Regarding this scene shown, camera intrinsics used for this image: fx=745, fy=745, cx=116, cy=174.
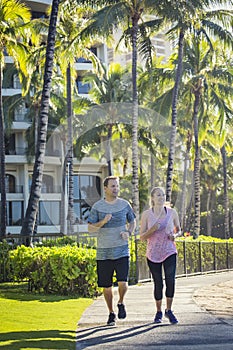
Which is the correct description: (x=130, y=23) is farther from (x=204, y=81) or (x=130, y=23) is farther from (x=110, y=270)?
(x=110, y=270)

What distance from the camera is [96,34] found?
2911cm

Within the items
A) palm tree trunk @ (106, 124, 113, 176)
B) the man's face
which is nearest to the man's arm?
the man's face

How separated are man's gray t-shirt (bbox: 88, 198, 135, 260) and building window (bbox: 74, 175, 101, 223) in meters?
39.5

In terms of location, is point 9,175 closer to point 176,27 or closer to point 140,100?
point 140,100

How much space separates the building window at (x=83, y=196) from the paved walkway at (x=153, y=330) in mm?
37822

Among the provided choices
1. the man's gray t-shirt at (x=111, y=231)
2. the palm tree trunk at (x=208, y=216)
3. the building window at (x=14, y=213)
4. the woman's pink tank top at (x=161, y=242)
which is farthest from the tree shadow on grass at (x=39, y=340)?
the palm tree trunk at (x=208, y=216)

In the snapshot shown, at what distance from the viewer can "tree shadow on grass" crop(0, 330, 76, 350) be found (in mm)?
7768

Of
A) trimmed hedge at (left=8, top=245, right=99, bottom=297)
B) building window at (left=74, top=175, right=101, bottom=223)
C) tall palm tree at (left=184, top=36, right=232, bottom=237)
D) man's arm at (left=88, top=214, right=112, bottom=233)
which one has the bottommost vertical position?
building window at (left=74, top=175, right=101, bottom=223)

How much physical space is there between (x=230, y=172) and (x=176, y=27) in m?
38.4

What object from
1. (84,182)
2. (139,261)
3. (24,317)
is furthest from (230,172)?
(24,317)

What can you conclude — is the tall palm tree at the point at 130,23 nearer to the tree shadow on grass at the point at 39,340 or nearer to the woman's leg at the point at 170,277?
the woman's leg at the point at 170,277

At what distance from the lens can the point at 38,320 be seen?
10047 mm

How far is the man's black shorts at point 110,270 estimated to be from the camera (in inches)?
370

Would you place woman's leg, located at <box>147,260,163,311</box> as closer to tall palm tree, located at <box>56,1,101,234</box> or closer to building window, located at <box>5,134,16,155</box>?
tall palm tree, located at <box>56,1,101,234</box>
